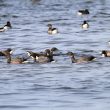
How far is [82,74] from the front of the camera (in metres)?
29.4

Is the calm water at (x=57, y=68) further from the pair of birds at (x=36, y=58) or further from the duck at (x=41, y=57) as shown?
the duck at (x=41, y=57)

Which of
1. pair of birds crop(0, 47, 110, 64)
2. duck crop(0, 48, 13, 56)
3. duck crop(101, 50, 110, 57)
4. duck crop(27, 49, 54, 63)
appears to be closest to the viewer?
pair of birds crop(0, 47, 110, 64)

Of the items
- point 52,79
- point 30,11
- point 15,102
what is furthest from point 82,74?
point 30,11

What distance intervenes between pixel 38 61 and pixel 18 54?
306 centimetres

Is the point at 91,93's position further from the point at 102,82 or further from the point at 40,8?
the point at 40,8

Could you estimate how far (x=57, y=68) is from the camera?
3117cm

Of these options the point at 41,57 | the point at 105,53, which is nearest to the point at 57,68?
the point at 41,57

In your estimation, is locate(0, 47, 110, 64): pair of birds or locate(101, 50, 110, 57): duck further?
locate(101, 50, 110, 57): duck

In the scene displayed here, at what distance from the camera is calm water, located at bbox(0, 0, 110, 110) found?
2367 centimetres

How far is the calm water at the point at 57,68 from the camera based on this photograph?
23672 millimetres

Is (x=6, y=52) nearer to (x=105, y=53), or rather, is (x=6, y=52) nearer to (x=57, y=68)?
(x=57, y=68)

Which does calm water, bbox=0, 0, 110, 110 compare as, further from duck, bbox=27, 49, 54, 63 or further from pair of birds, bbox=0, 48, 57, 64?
duck, bbox=27, 49, 54, 63

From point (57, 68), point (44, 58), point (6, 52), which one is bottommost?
point (57, 68)

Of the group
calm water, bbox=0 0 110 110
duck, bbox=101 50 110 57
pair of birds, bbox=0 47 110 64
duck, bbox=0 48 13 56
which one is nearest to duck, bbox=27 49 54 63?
pair of birds, bbox=0 47 110 64
